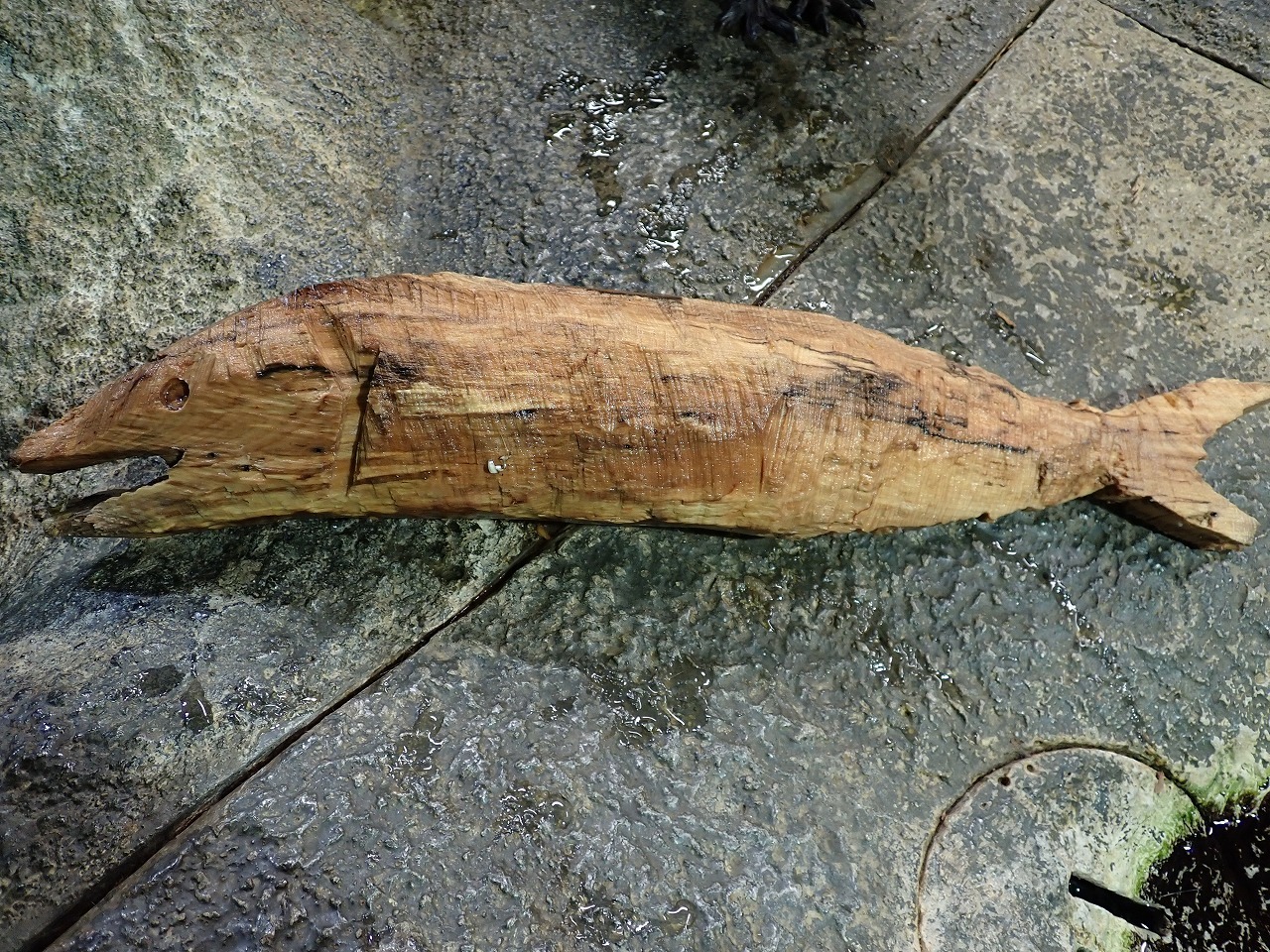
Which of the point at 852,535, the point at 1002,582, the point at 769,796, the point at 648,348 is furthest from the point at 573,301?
the point at 1002,582

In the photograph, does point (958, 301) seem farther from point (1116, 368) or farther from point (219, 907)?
point (219, 907)

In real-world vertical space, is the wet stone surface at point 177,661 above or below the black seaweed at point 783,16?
below

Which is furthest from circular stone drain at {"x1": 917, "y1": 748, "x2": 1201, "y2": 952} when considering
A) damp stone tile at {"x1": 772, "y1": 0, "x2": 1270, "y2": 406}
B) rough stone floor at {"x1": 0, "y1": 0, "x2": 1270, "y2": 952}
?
damp stone tile at {"x1": 772, "y1": 0, "x2": 1270, "y2": 406}

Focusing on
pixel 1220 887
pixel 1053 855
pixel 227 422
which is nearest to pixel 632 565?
pixel 227 422

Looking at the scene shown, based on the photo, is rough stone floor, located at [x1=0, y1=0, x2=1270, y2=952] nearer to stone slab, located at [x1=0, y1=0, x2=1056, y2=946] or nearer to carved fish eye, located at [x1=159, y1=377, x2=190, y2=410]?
stone slab, located at [x1=0, y1=0, x2=1056, y2=946]

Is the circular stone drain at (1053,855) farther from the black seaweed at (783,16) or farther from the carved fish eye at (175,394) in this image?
the black seaweed at (783,16)

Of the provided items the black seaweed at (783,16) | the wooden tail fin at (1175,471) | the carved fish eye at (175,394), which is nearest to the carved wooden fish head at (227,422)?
the carved fish eye at (175,394)

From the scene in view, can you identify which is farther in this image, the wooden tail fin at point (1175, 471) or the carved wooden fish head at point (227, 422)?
the wooden tail fin at point (1175, 471)
